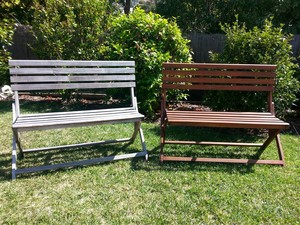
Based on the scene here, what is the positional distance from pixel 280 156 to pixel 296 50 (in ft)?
13.5

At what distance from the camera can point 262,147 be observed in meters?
3.82

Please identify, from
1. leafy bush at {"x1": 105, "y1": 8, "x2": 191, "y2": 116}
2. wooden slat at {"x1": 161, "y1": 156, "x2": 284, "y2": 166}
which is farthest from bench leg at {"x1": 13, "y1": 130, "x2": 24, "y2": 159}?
leafy bush at {"x1": 105, "y1": 8, "x2": 191, "y2": 116}

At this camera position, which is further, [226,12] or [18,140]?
[226,12]

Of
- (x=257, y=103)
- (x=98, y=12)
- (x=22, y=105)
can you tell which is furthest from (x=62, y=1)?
(x=257, y=103)

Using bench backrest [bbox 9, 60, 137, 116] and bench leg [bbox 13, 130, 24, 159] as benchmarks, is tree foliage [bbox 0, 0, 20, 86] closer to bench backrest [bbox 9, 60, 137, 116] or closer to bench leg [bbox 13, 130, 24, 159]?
bench backrest [bbox 9, 60, 137, 116]

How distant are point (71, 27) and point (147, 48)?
1923 millimetres

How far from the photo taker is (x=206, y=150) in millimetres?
3811

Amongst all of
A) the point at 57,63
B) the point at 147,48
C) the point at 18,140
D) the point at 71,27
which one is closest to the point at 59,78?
the point at 57,63

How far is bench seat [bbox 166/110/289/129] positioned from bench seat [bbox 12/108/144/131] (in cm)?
53

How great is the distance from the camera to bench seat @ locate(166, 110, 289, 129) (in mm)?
3150

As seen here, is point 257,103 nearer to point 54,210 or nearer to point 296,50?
point 296,50

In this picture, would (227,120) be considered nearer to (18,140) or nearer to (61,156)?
(61,156)

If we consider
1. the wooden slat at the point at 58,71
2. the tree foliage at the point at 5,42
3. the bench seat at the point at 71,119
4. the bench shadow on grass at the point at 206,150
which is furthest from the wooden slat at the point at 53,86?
the tree foliage at the point at 5,42

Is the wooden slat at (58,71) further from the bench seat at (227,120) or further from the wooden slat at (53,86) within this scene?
the bench seat at (227,120)
